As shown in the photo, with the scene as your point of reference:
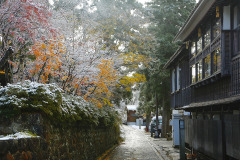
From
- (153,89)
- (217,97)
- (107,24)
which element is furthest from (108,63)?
(153,89)

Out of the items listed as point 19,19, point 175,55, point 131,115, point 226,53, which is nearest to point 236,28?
point 226,53

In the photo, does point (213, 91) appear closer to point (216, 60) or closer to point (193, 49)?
point (216, 60)

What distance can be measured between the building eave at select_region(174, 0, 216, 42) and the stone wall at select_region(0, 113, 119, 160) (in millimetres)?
7192

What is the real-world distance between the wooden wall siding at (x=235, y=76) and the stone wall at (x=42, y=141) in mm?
5937

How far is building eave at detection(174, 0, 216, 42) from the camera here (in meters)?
11.7

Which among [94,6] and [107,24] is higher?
[94,6]

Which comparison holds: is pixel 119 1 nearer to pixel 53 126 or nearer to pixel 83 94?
pixel 83 94

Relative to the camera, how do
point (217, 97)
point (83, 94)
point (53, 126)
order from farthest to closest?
1. point (83, 94)
2. point (217, 97)
3. point (53, 126)

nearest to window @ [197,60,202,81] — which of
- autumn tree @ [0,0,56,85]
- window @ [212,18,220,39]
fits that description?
window @ [212,18,220,39]

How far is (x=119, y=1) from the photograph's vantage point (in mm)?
28078

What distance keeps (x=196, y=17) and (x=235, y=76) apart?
4.51 meters

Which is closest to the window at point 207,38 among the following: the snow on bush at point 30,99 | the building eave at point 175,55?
the building eave at point 175,55

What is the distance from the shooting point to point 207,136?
1148cm

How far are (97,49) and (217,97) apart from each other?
6.91 m
